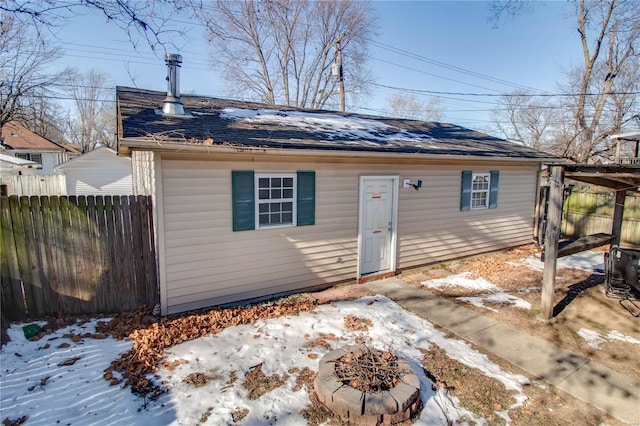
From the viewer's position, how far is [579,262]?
8977 millimetres

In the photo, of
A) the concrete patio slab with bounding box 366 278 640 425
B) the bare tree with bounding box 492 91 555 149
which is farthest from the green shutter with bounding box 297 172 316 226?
the bare tree with bounding box 492 91 555 149

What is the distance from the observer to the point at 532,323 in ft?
18.0

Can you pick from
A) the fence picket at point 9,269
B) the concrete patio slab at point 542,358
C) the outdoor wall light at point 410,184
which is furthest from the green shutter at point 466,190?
the fence picket at point 9,269

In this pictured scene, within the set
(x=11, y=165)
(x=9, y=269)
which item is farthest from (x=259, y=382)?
(x=11, y=165)

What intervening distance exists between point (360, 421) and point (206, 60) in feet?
80.9

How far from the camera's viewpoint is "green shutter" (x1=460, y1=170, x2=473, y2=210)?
8891 millimetres

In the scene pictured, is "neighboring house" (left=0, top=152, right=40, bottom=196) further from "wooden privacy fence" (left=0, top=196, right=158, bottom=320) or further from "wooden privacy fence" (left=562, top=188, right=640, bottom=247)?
"wooden privacy fence" (left=562, top=188, right=640, bottom=247)

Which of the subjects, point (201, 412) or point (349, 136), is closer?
point (201, 412)

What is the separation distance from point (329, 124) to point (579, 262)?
7472 millimetres

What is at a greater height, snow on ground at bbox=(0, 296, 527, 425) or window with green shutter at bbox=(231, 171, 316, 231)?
window with green shutter at bbox=(231, 171, 316, 231)

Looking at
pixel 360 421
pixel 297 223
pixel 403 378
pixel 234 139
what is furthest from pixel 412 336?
pixel 234 139

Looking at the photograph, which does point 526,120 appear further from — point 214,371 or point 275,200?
point 214,371

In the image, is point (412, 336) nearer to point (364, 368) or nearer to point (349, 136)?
point (364, 368)

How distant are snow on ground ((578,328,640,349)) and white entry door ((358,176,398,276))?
3.64 metres
